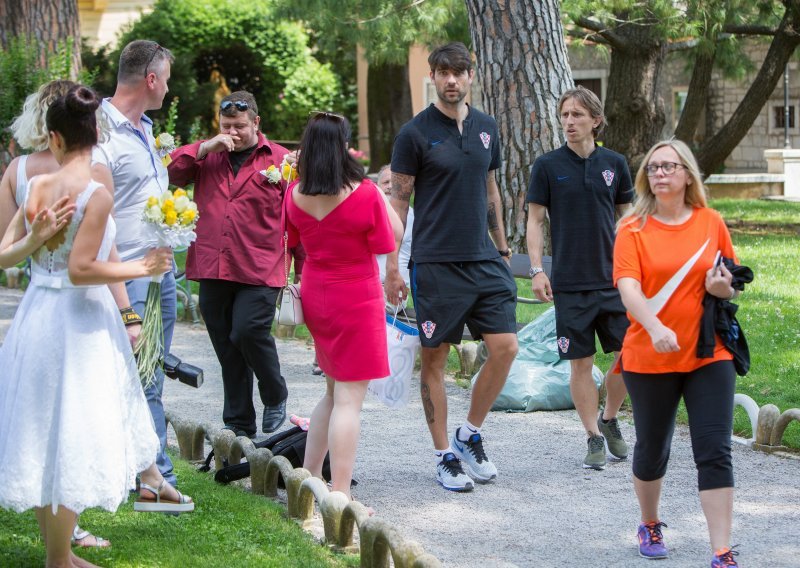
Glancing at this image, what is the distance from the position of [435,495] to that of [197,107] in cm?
2106

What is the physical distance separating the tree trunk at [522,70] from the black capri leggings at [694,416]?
17.8 feet

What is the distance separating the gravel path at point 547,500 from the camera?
15.5ft

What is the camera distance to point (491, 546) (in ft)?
15.8

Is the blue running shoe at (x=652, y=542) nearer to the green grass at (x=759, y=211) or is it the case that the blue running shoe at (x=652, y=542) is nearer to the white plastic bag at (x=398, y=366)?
the white plastic bag at (x=398, y=366)

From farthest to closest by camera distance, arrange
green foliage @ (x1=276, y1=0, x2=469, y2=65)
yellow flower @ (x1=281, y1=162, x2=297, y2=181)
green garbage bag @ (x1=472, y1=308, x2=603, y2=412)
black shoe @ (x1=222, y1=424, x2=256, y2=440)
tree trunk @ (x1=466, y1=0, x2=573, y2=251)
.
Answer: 1. green foliage @ (x1=276, y1=0, x2=469, y2=65)
2. tree trunk @ (x1=466, y1=0, x2=573, y2=251)
3. green garbage bag @ (x1=472, y1=308, x2=603, y2=412)
4. black shoe @ (x1=222, y1=424, x2=256, y2=440)
5. yellow flower @ (x1=281, y1=162, x2=297, y2=181)

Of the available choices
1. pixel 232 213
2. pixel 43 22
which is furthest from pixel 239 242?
pixel 43 22

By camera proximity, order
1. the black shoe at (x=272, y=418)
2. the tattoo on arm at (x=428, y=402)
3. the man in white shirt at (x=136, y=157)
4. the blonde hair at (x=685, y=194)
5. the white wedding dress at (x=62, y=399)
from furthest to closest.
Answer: the black shoe at (x=272, y=418), the tattoo on arm at (x=428, y=402), the man in white shirt at (x=136, y=157), the blonde hair at (x=685, y=194), the white wedding dress at (x=62, y=399)

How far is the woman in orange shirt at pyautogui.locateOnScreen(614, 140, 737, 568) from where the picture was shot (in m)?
4.27

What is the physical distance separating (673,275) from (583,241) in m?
1.59

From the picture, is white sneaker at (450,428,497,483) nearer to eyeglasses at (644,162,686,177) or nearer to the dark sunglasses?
eyeglasses at (644,162,686,177)

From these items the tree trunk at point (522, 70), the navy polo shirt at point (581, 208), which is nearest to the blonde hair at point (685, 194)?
the navy polo shirt at point (581, 208)

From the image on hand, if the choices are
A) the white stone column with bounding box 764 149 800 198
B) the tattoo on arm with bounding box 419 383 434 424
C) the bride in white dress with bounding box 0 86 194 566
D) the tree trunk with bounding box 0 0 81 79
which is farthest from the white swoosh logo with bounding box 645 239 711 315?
the white stone column with bounding box 764 149 800 198

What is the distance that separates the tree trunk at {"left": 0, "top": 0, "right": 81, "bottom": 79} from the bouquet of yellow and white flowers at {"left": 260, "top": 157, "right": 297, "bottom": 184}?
877cm

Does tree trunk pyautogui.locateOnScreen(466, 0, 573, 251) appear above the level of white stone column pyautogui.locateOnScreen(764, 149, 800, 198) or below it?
above
